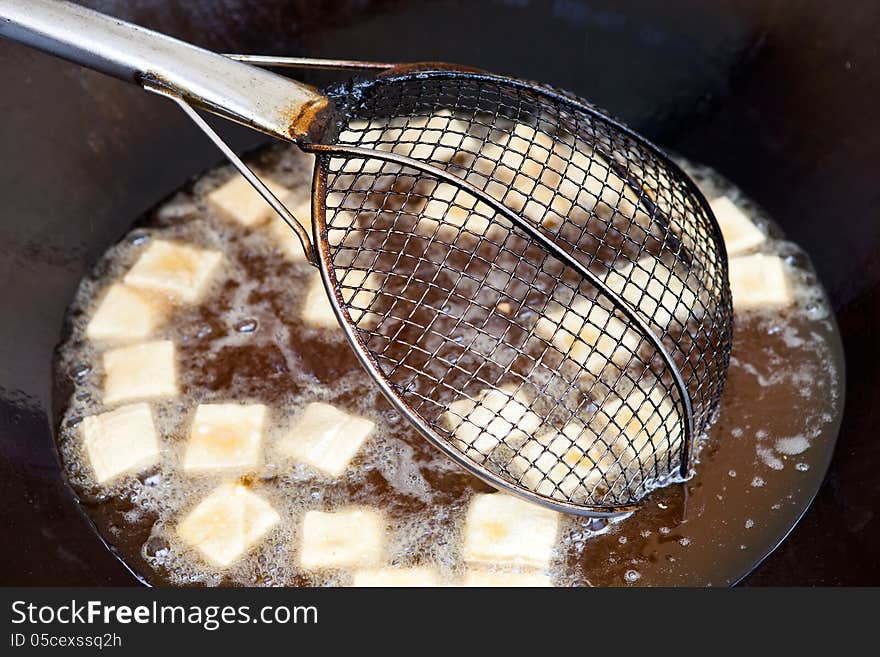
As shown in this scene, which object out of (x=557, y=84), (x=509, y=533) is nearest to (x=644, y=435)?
(x=509, y=533)

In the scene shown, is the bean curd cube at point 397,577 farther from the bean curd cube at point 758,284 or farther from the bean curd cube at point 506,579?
the bean curd cube at point 758,284

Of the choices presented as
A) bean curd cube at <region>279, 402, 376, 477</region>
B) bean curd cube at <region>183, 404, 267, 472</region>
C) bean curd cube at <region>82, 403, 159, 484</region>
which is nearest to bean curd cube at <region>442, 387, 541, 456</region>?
bean curd cube at <region>279, 402, 376, 477</region>

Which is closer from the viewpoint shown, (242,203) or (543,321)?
(543,321)

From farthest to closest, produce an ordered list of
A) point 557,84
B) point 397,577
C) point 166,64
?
1. point 557,84
2. point 397,577
3. point 166,64

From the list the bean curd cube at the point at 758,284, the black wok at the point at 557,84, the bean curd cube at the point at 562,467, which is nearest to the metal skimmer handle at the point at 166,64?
the black wok at the point at 557,84

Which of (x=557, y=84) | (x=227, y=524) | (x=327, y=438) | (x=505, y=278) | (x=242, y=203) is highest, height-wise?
(x=557, y=84)

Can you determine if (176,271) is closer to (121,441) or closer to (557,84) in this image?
(121,441)

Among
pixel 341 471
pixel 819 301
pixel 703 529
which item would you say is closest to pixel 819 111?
pixel 819 301
